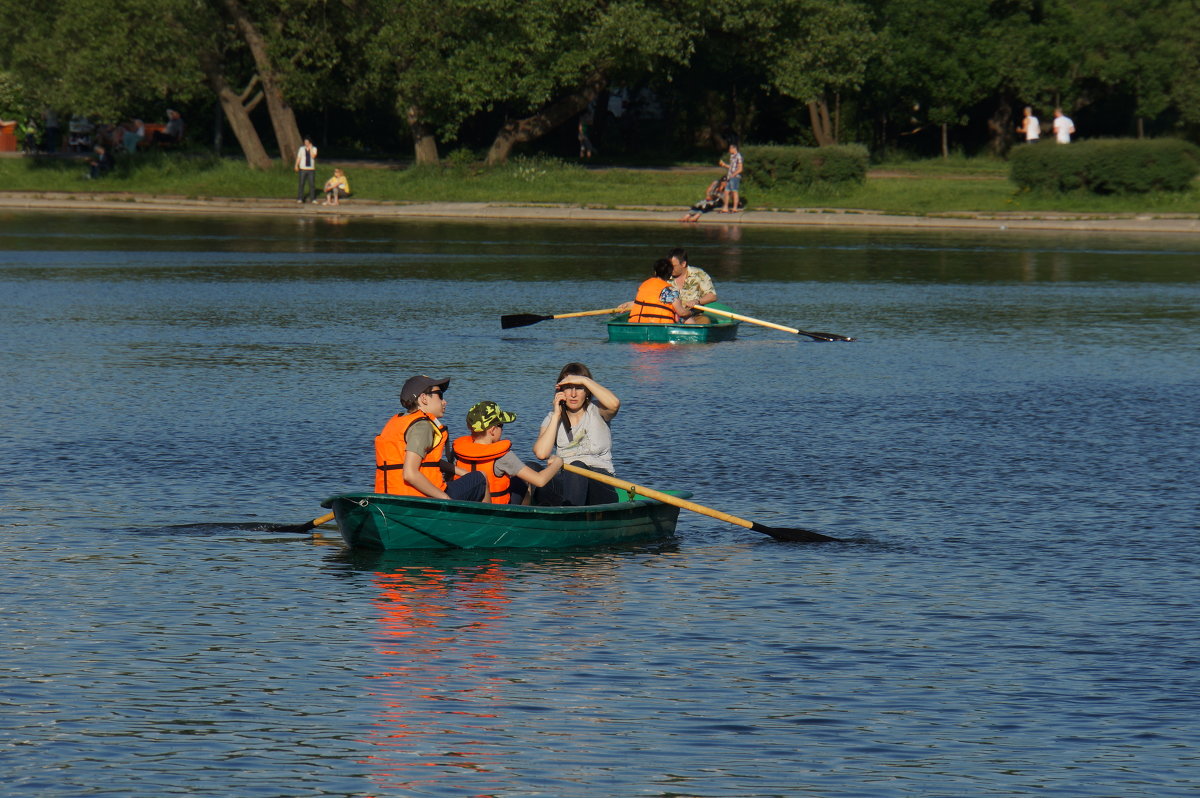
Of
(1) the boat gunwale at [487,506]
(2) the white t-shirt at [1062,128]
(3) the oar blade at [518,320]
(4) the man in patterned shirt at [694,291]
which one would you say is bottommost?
(1) the boat gunwale at [487,506]

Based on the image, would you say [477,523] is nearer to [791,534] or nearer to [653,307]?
[791,534]

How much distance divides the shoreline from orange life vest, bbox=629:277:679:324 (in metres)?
23.0

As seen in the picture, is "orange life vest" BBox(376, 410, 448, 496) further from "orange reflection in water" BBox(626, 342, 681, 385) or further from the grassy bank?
the grassy bank

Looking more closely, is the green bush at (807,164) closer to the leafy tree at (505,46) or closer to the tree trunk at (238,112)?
the leafy tree at (505,46)

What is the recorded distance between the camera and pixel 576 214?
50344 mm

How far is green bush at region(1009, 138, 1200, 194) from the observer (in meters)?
47.8

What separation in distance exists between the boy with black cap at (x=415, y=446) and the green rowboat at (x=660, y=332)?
12679 mm

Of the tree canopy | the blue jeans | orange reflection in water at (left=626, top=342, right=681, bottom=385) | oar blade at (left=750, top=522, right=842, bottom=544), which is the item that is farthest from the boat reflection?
the blue jeans

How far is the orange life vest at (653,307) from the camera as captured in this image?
25078mm

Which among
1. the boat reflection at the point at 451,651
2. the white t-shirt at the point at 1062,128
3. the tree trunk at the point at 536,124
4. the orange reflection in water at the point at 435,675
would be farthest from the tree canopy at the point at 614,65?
the orange reflection in water at the point at 435,675

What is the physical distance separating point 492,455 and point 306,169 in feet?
132

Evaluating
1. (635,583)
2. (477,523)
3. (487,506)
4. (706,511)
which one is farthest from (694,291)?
(635,583)

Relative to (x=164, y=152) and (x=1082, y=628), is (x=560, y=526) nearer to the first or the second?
(x=1082, y=628)

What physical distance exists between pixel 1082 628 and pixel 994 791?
2.86 m
